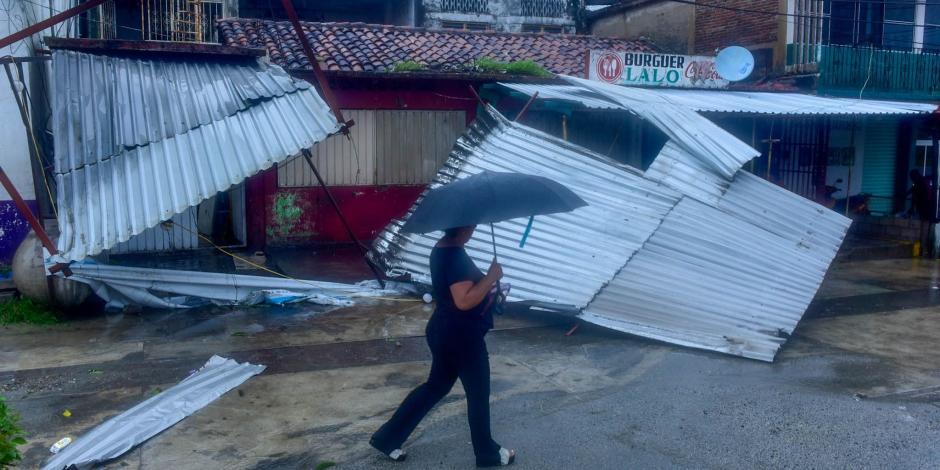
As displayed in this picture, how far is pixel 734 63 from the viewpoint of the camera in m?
13.7

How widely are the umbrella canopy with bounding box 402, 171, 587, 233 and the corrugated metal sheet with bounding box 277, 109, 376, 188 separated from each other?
852 centimetres

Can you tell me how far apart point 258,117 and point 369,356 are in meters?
2.78

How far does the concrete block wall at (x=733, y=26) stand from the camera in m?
15.2

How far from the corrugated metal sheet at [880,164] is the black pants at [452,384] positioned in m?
13.6

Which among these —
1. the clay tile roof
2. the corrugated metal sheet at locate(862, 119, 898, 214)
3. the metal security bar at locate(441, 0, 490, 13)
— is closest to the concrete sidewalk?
the clay tile roof

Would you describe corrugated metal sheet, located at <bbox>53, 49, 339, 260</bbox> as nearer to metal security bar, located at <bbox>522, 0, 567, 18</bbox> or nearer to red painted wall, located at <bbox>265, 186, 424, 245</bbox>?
red painted wall, located at <bbox>265, 186, 424, 245</bbox>

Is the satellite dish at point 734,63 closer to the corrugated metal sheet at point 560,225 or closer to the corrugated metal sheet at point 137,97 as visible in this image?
the corrugated metal sheet at point 560,225

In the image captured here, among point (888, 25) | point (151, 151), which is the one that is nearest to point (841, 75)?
point (888, 25)

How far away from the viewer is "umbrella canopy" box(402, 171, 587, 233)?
14.0ft

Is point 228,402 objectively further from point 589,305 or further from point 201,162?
point 589,305

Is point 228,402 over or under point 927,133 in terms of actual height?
under

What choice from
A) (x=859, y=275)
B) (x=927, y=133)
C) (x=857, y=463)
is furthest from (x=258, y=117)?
(x=927, y=133)

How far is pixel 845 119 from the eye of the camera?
44.9 feet

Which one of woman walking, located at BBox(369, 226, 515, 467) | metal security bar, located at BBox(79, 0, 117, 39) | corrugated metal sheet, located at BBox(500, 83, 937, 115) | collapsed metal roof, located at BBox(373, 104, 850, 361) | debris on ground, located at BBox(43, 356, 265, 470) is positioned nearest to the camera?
woman walking, located at BBox(369, 226, 515, 467)
